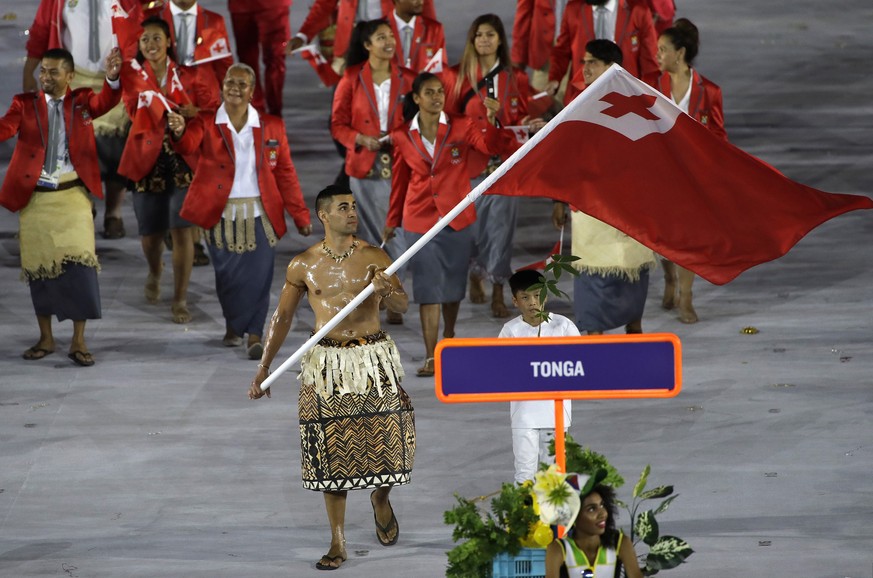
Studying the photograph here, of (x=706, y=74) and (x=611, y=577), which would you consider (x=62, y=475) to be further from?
(x=706, y=74)

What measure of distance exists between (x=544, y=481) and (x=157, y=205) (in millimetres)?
6302

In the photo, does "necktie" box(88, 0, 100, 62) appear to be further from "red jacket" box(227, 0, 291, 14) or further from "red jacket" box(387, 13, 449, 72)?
"red jacket" box(387, 13, 449, 72)

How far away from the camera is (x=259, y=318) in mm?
10422

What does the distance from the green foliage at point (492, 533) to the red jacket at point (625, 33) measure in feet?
21.0

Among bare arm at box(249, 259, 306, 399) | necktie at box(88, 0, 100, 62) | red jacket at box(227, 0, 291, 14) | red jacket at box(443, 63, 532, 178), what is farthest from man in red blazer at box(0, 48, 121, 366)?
red jacket at box(227, 0, 291, 14)

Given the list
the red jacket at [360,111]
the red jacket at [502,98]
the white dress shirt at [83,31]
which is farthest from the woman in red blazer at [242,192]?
the white dress shirt at [83,31]

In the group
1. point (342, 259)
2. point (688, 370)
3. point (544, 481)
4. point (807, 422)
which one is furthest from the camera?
point (688, 370)

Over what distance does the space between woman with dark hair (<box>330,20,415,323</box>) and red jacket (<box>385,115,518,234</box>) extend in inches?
27.1

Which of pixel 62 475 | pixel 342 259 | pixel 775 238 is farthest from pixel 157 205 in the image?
pixel 775 238

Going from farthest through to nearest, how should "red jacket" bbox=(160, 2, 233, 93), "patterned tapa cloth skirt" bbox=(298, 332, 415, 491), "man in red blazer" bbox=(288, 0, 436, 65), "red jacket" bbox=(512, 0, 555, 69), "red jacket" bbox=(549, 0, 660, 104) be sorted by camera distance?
"red jacket" bbox=(512, 0, 555, 69), "man in red blazer" bbox=(288, 0, 436, 65), "red jacket" bbox=(549, 0, 660, 104), "red jacket" bbox=(160, 2, 233, 93), "patterned tapa cloth skirt" bbox=(298, 332, 415, 491)

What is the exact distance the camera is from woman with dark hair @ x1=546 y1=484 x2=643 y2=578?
5.50m

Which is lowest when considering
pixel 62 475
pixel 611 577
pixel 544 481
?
pixel 62 475

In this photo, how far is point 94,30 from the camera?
11750mm

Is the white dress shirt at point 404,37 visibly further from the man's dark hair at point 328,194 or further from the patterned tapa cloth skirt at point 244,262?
the man's dark hair at point 328,194
